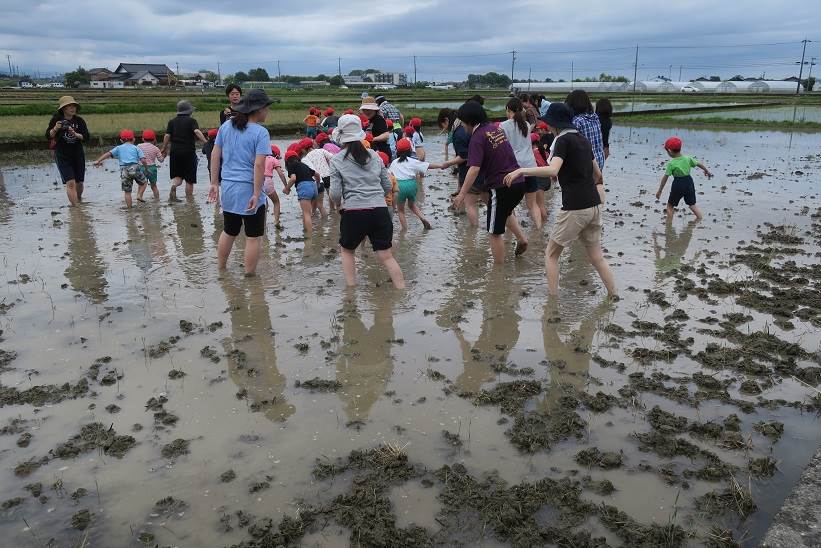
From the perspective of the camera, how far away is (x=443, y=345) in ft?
17.2

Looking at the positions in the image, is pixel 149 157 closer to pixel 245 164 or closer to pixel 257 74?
pixel 245 164

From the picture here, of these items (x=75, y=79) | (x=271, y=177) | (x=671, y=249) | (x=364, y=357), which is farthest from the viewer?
(x=75, y=79)

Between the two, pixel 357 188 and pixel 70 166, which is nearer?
pixel 357 188

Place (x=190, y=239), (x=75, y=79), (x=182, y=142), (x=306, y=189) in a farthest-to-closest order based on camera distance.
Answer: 1. (x=75, y=79)
2. (x=182, y=142)
3. (x=306, y=189)
4. (x=190, y=239)

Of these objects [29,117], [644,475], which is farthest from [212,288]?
[29,117]

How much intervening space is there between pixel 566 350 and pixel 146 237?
21.1 ft

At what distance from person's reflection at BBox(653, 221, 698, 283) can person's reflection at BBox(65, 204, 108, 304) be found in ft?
20.2

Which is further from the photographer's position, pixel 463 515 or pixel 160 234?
pixel 160 234

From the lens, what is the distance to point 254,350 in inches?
203

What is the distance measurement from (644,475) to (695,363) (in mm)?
1707

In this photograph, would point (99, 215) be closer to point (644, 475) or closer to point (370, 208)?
point (370, 208)

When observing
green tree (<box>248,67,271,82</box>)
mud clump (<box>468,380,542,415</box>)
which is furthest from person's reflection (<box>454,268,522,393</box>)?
green tree (<box>248,67,271,82</box>)

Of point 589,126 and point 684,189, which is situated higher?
point 589,126

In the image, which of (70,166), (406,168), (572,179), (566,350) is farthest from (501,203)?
(70,166)
